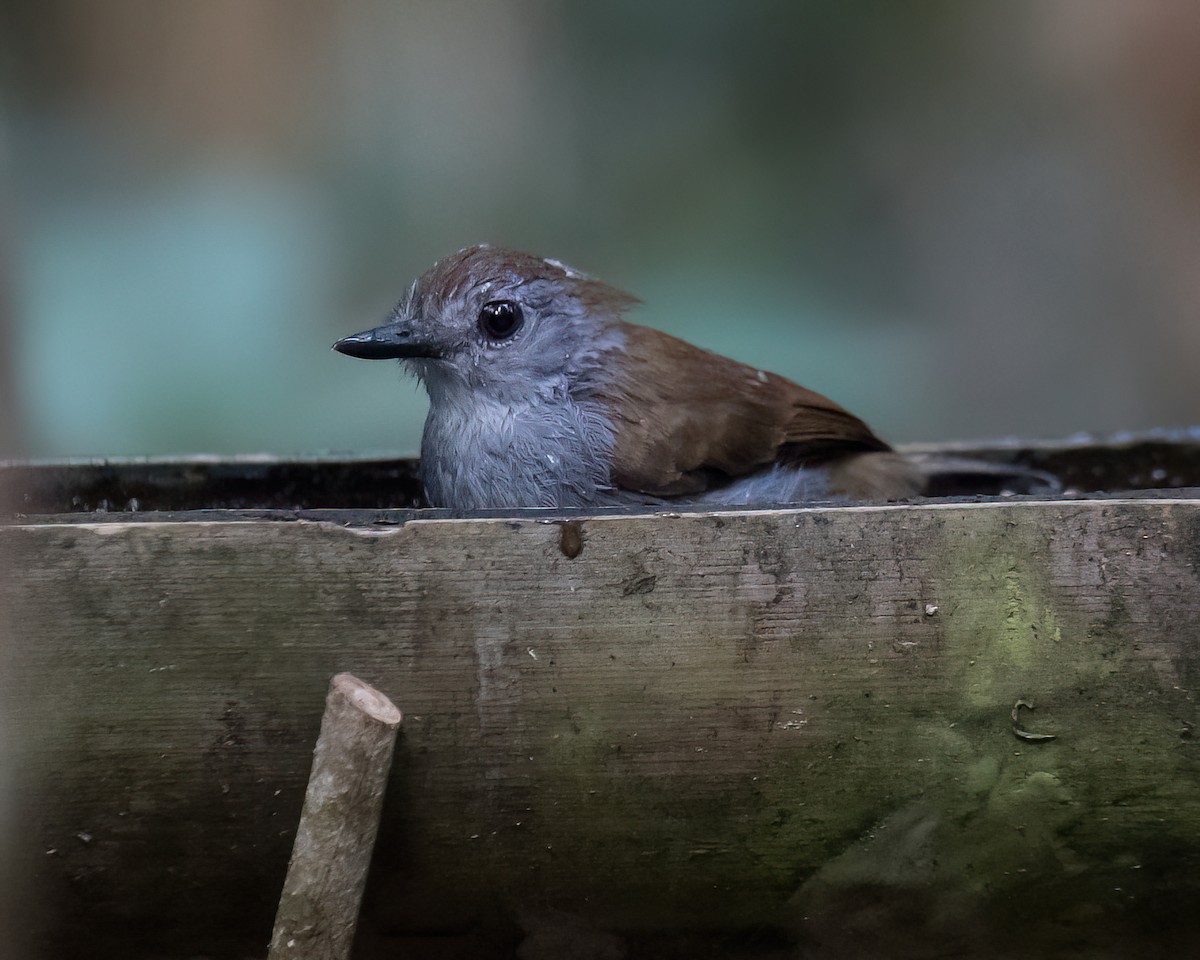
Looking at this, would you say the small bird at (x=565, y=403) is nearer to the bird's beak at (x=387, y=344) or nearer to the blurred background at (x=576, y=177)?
the bird's beak at (x=387, y=344)

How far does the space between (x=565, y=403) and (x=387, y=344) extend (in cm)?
41

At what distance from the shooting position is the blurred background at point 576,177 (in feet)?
14.2

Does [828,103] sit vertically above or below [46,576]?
above

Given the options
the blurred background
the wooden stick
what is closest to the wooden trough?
the wooden stick

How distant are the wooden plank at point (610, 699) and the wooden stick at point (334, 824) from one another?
0.44 feet

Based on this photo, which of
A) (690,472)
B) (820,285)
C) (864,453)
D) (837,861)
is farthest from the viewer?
(820,285)

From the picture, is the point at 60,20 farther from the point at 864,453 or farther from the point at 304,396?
the point at 864,453

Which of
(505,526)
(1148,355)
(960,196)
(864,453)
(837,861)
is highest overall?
(960,196)

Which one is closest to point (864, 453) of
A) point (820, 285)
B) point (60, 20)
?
point (820, 285)

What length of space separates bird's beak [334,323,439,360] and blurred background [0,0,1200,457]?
2.04m

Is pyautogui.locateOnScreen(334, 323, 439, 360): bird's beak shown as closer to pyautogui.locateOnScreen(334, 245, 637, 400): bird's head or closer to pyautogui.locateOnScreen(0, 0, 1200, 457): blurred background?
pyautogui.locateOnScreen(334, 245, 637, 400): bird's head

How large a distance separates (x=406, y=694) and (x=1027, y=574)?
0.96 metres

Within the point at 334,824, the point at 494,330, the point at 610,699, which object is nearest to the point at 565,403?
the point at 494,330

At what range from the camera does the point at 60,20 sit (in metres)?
4.02
